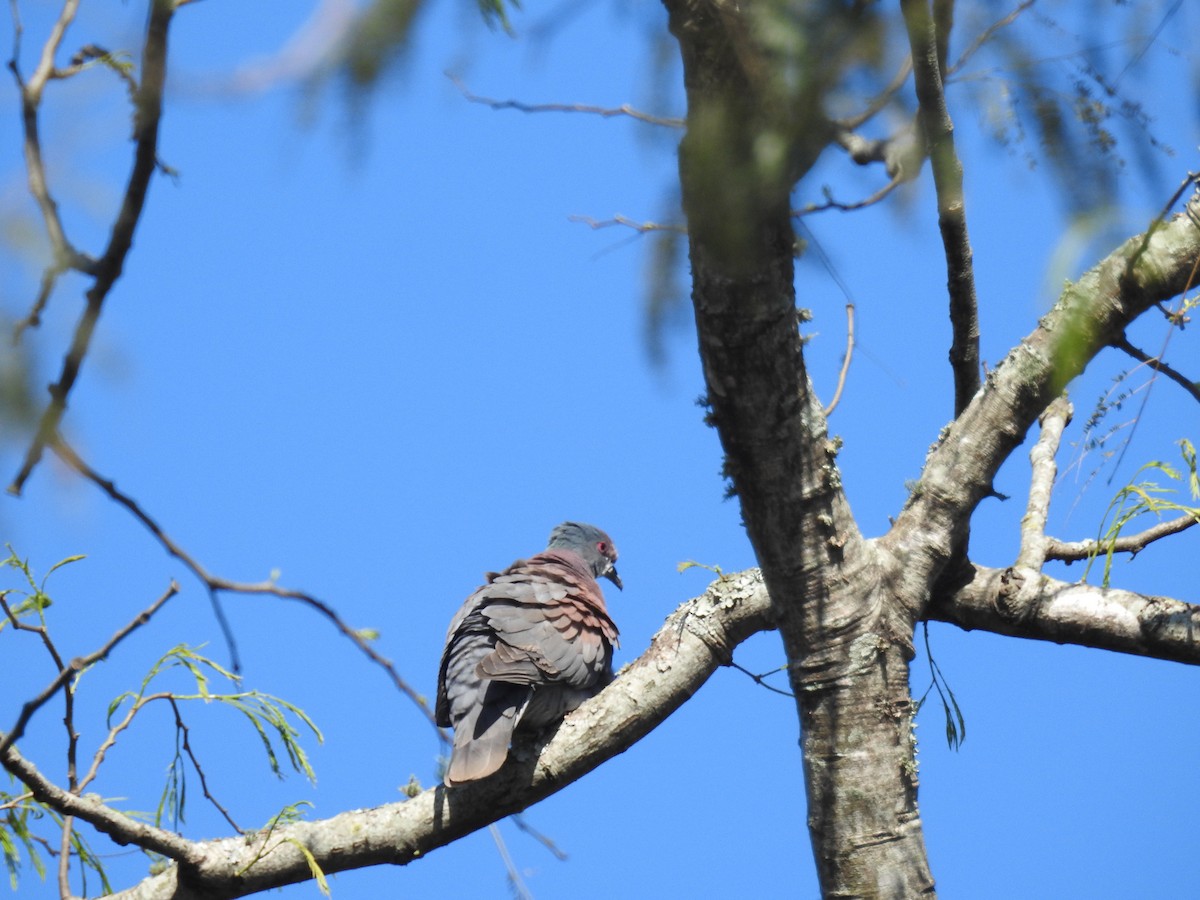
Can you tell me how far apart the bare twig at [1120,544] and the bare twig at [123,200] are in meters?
2.28

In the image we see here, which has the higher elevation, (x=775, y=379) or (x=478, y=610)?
(x=478, y=610)

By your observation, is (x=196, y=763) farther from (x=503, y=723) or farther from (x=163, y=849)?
(x=503, y=723)

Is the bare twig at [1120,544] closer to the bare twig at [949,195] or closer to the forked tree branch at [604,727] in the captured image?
the forked tree branch at [604,727]

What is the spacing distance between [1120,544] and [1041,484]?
0.97 feet

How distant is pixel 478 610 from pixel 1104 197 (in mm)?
2515

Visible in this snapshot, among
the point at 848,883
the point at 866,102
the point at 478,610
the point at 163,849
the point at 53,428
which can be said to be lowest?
the point at 848,883

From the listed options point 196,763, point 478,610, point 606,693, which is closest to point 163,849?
point 196,763

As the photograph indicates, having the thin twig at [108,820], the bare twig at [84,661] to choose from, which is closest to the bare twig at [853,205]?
the bare twig at [84,661]

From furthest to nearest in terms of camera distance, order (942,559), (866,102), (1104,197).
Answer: (942,559) → (866,102) → (1104,197)

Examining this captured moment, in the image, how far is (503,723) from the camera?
2.88 metres

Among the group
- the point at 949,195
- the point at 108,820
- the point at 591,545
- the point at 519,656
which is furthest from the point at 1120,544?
the point at 108,820

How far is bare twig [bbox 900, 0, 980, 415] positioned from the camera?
163cm

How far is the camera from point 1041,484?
3027mm

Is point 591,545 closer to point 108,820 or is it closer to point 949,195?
point 108,820
